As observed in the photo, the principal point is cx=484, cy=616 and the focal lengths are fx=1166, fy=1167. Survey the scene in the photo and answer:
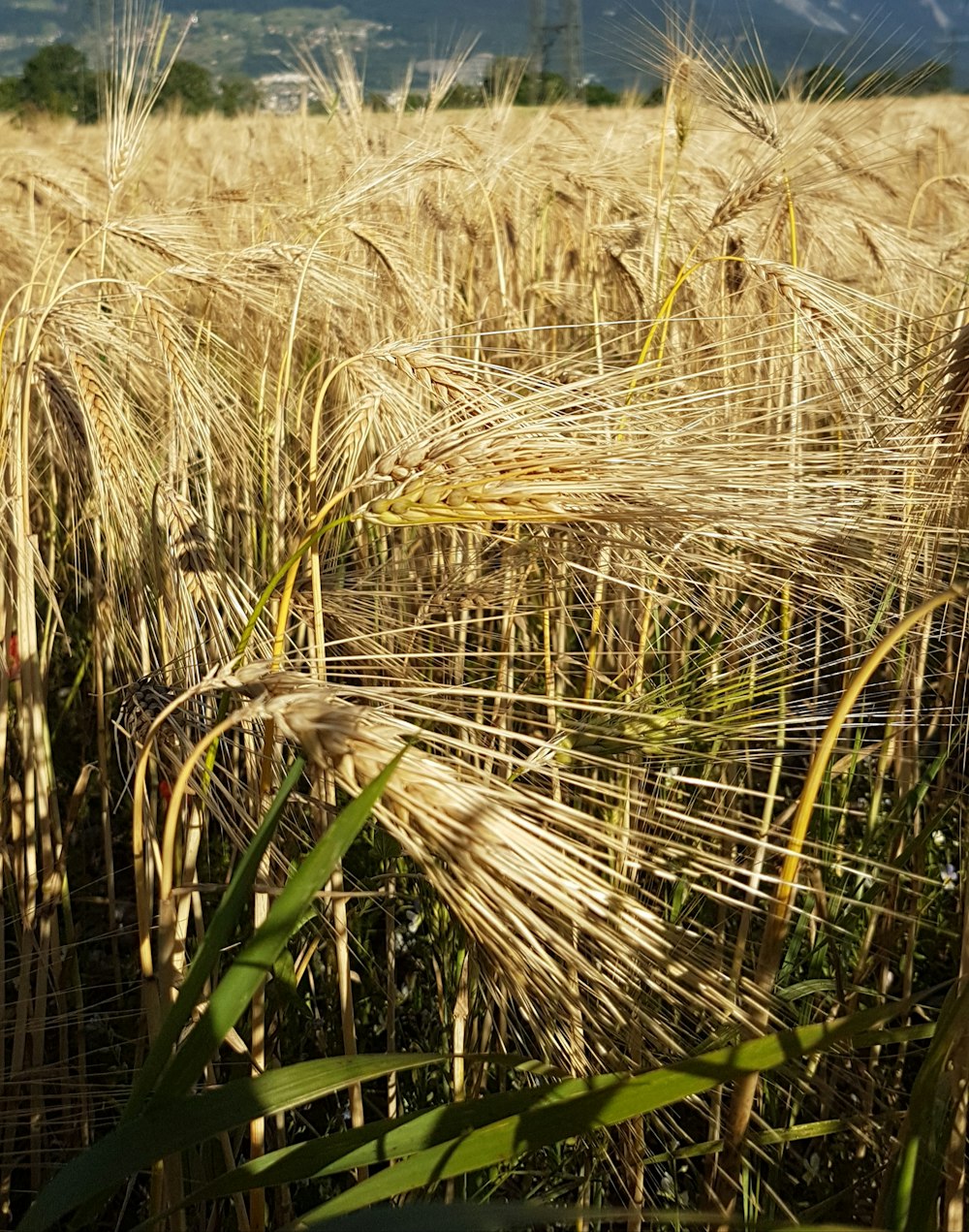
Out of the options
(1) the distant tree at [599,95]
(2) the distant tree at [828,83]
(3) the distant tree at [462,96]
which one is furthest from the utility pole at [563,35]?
(1) the distant tree at [599,95]

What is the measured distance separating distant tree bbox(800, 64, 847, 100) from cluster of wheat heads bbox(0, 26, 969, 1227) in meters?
0.05

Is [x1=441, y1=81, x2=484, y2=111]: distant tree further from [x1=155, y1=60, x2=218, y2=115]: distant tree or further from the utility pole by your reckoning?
[x1=155, y1=60, x2=218, y2=115]: distant tree

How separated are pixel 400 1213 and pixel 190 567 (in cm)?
76

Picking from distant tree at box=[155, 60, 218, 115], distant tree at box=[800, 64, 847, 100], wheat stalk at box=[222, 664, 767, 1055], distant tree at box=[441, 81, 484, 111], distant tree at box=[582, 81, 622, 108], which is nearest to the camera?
wheat stalk at box=[222, 664, 767, 1055]

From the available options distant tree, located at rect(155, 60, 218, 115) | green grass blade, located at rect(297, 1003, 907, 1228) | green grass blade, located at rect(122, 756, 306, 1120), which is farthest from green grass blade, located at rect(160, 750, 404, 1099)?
distant tree, located at rect(155, 60, 218, 115)

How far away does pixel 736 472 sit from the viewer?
85 centimetres

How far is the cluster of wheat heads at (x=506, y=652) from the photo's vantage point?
80 centimetres

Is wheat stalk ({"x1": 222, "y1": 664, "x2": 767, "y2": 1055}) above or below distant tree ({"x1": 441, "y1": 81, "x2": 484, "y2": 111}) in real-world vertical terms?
below

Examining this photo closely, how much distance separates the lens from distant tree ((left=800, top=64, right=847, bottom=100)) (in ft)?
6.72

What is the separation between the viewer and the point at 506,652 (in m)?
1.34

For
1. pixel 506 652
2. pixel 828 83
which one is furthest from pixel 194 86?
pixel 506 652

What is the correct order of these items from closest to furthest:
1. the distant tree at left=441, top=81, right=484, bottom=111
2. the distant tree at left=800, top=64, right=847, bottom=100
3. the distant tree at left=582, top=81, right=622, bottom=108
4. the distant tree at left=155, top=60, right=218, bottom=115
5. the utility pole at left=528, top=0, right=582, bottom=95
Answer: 1. the distant tree at left=800, top=64, right=847, bottom=100
2. the distant tree at left=441, top=81, right=484, bottom=111
3. the utility pole at left=528, top=0, right=582, bottom=95
4. the distant tree at left=155, top=60, right=218, bottom=115
5. the distant tree at left=582, top=81, right=622, bottom=108

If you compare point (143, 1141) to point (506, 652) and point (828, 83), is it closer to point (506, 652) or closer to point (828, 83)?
point (506, 652)

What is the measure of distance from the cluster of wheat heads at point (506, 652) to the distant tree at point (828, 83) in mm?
51
